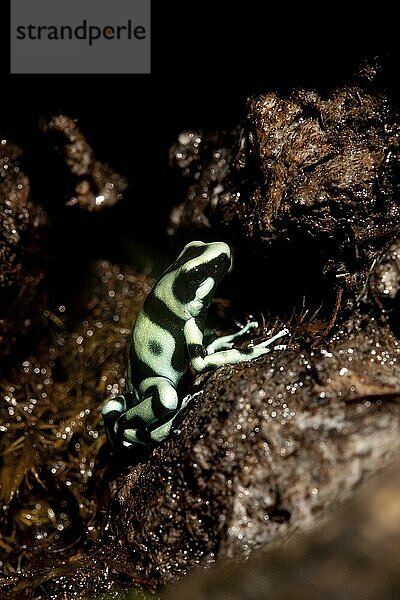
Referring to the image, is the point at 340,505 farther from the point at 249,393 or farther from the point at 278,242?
the point at 278,242

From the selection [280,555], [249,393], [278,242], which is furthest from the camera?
[278,242]

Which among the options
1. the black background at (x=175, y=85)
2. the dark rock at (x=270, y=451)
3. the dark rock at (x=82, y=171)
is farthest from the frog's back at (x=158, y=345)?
the dark rock at (x=82, y=171)

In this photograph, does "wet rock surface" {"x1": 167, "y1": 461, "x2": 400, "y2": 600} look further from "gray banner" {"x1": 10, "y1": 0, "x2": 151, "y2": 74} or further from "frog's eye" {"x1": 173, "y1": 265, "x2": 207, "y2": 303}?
"gray banner" {"x1": 10, "y1": 0, "x2": 151, "y2": 74}

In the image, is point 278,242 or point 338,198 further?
point 278,242

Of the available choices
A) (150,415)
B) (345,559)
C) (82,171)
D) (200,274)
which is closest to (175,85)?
(82,171)

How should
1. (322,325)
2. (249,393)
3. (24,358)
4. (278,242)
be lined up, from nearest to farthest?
(249,393)
(322,325)
(278,242)
(24,358)

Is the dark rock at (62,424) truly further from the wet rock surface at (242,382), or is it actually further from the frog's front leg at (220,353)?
the frog's front leg at (220,353)

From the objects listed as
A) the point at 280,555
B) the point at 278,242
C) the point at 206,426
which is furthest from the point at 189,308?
the point at 280,555

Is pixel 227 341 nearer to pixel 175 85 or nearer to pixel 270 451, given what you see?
pixel 270 451
